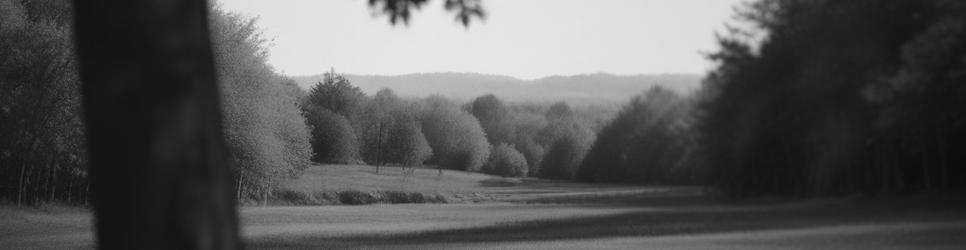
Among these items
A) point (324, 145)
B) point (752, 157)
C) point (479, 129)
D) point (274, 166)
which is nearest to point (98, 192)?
point (752, 157)

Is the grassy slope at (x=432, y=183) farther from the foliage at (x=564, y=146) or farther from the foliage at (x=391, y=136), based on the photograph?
the foliage at (x=391, y=136)

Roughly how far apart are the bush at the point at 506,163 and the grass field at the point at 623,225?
33.8 m

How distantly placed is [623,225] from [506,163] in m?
58.3

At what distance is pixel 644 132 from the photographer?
89.0 feet

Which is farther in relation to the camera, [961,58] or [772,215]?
[772,215]

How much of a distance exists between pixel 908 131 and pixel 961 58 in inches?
100

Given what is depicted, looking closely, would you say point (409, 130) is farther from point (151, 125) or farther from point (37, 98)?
point (151, 125)

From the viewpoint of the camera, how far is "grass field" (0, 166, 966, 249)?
2275cm

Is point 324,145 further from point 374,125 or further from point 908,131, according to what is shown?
point 908,131

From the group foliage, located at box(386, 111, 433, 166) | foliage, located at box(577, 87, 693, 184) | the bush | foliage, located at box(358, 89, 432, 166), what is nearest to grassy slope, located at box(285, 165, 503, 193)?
the bush

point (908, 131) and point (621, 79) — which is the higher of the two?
point (621, 79)

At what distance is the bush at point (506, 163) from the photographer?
83312 mm

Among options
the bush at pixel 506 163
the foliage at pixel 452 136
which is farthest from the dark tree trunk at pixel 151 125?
the foliage at pixel 452 136

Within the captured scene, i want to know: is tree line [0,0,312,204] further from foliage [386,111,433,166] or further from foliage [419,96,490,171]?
foliage [419,96,490,171]
